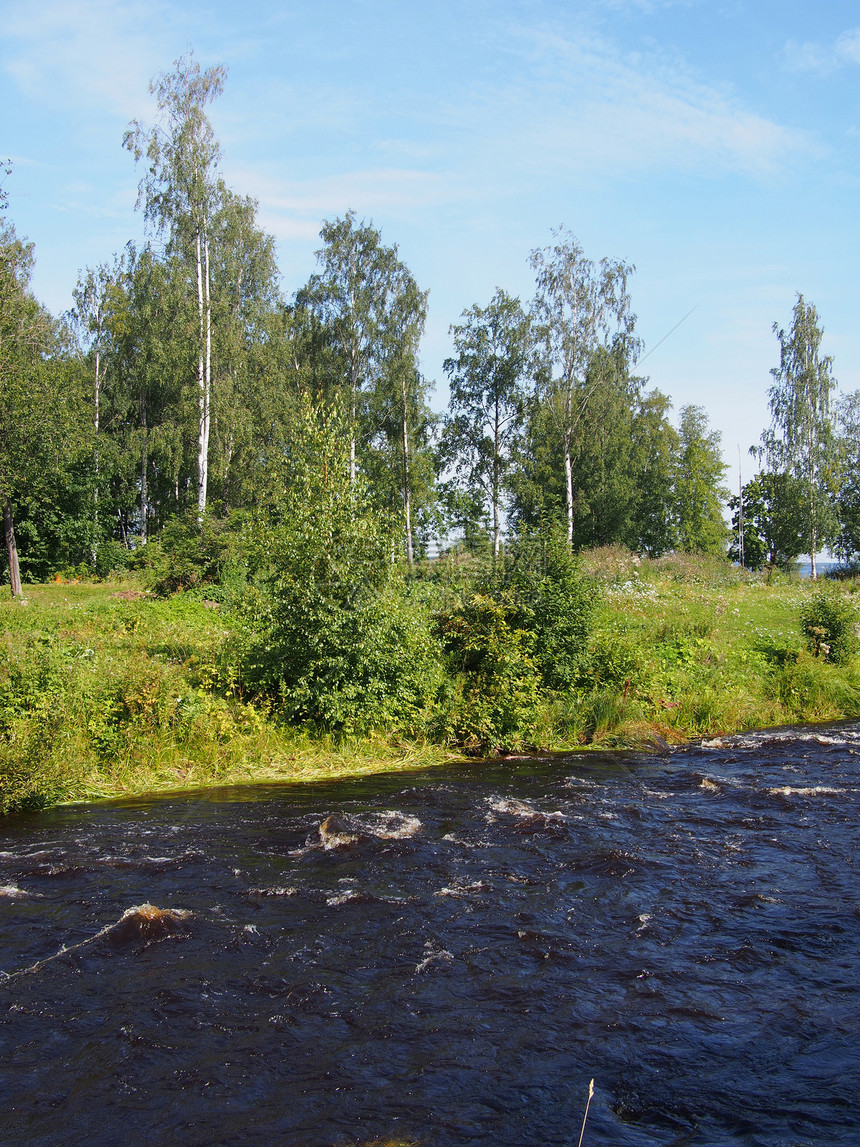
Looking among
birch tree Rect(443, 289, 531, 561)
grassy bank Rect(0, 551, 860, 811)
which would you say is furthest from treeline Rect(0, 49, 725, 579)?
grassy bank Rect(0, 551, 860, 811)

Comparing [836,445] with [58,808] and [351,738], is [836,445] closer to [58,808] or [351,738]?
[351,738]

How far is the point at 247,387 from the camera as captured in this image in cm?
3375

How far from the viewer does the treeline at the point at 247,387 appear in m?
29.6

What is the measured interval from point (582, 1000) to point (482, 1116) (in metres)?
1.45

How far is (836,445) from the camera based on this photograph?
44.6 meters

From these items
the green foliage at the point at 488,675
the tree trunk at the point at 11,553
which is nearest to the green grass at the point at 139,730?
the green foliage at the point at 488,675

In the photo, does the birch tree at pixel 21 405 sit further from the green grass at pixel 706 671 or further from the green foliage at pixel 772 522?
the green foliage at pixel 772 522

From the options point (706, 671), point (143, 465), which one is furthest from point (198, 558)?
point (706, 671)

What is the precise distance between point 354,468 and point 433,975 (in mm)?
26537

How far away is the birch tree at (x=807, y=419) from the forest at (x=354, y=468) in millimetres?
140

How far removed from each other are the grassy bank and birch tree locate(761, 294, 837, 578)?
2305 centimetres

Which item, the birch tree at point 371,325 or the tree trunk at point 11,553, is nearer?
the tree trunk at point 11,553

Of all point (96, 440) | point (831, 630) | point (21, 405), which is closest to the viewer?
point (831, 630)

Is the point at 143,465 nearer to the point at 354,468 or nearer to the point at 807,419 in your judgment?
the point at 354,468
